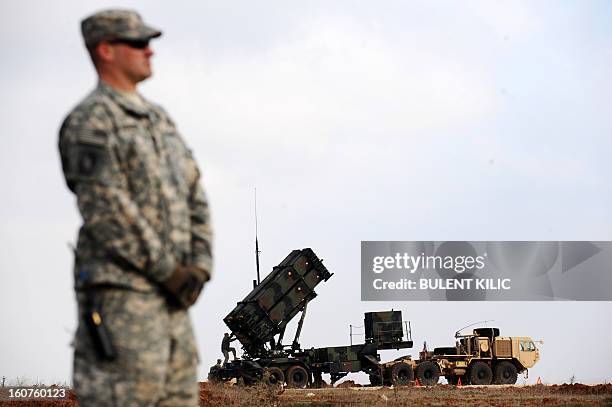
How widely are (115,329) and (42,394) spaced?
19.7m

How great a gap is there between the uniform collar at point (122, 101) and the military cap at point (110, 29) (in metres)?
0.19

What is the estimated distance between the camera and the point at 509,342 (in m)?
37.6

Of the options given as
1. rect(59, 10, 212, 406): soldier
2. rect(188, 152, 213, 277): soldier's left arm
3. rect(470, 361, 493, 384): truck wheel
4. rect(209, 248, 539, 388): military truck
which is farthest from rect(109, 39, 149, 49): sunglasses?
rect(470, 361, 493, 384): truck wheel

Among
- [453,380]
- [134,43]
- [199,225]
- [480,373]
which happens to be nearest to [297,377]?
[453,380]

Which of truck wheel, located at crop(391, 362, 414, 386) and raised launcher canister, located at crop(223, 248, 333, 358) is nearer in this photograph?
raised launcher canister, located at crop(223, 248, 333, 358)

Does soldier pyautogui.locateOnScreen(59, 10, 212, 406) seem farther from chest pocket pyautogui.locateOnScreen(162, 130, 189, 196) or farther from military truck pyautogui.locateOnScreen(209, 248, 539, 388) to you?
military truck pyautogui.locateOnScreen(209, 248, 539, 388)

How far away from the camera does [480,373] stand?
1462 inches

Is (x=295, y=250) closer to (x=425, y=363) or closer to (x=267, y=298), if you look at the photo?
(x=267, y=298)

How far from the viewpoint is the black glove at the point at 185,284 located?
14.8 ft

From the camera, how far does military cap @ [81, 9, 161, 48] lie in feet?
15.5

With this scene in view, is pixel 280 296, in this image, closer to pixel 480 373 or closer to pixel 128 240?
pixel 480 373

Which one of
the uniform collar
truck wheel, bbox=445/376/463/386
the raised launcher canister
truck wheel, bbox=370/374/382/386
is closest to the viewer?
the uniform collar

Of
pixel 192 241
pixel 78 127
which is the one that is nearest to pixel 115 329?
pixel 192 241

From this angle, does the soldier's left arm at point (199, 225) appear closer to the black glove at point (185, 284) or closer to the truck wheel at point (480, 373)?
the black glove at point (185, 284)
